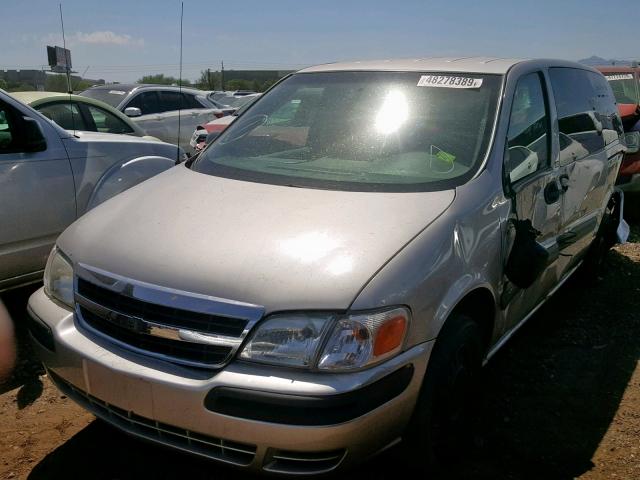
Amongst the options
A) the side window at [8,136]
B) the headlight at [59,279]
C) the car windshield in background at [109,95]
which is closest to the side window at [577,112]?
the headlight at [59,279]

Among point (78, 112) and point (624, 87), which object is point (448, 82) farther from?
point (624, 87)

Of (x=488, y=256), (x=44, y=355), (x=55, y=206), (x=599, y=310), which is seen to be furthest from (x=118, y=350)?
(x=599, y=310)

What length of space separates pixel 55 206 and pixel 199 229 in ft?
7.34

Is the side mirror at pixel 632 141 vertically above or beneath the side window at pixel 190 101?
above

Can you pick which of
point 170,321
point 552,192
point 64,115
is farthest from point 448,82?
point 64,115

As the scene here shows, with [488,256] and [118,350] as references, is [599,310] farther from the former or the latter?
[118,350]

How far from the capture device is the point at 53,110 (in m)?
6.88

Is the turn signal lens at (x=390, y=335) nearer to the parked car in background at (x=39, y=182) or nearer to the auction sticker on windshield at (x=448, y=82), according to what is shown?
the auction sticker on windshield at (x=448, y=82)

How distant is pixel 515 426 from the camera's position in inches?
128

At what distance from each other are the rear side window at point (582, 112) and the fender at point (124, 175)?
10.1 feet

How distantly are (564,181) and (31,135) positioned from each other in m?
3.39

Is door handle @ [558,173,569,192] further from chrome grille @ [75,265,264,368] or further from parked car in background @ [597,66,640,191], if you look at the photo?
parked car in background @ [597,66,640,191]

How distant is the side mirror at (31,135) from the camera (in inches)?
166

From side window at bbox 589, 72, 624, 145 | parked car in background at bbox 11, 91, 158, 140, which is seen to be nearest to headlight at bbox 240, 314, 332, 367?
side window at bbox 589, 72, 624, 145
